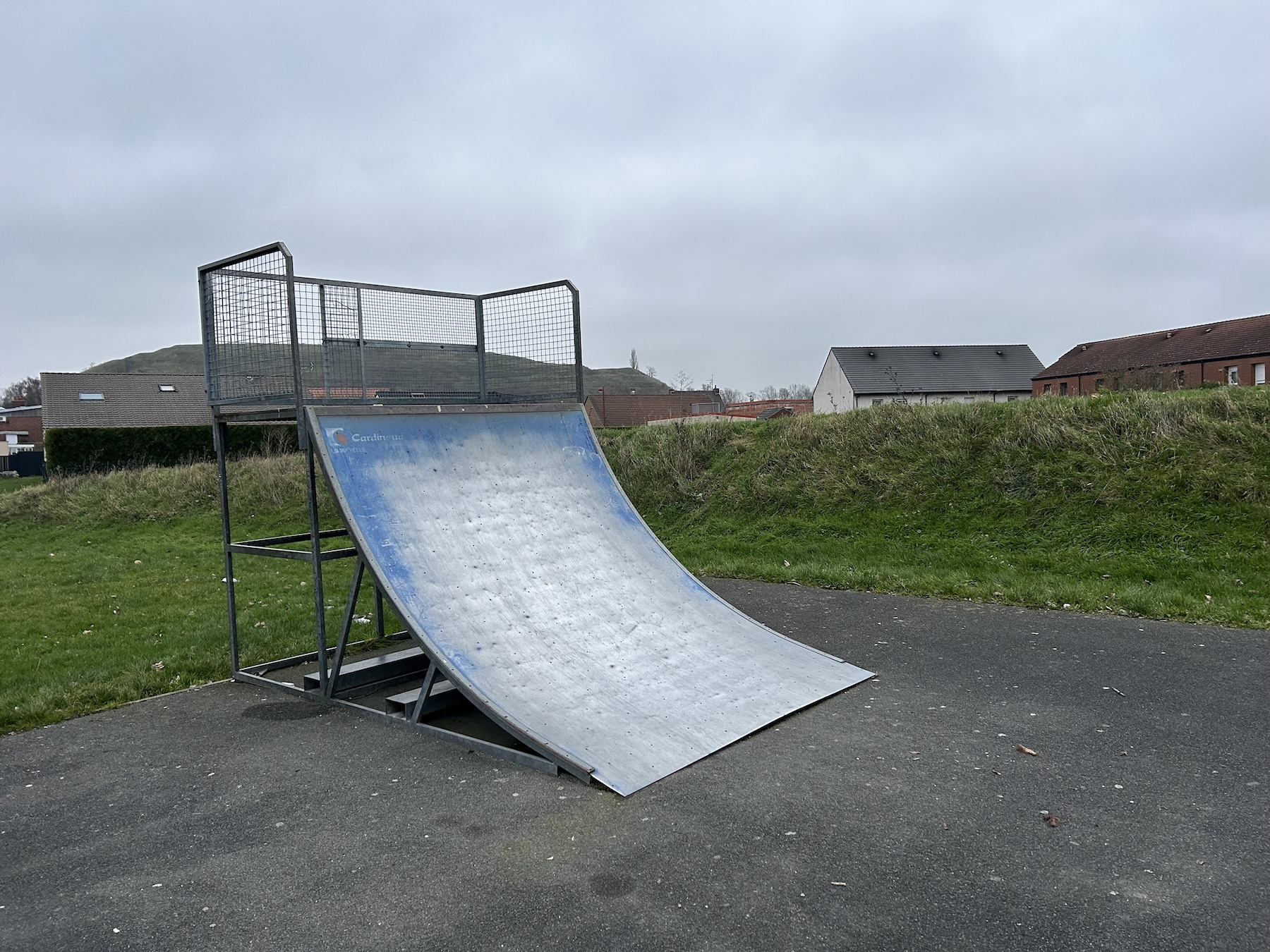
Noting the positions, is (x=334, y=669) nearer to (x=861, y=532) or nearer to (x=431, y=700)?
(x=431, y=700)

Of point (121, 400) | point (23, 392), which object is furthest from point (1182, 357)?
point (23, 392)

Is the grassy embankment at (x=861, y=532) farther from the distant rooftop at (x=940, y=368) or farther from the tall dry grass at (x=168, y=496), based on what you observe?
the distant rooftop at (x=940, y=368)

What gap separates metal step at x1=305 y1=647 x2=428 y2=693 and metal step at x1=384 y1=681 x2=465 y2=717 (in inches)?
18.2

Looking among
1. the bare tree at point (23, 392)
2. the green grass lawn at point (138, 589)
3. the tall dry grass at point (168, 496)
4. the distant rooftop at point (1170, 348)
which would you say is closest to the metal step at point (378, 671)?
the green grass lawn at point (138, 589)

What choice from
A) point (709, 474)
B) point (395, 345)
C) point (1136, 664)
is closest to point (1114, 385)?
point (709, 474)

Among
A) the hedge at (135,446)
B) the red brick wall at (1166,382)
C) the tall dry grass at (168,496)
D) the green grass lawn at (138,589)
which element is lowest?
the green grass lawn at (138,589)

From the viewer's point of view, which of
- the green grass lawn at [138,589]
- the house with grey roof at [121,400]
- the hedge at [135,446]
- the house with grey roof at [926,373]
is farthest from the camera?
the house with grey roof at [926,373]

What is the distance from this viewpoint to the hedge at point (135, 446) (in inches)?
936

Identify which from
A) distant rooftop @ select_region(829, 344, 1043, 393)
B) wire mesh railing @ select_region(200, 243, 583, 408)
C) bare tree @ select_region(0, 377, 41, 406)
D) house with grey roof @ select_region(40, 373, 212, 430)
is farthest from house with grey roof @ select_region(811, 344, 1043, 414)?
bare tree @ select_region(0, 377, 41, 406)

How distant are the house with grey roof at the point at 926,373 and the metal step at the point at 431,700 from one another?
4729cm

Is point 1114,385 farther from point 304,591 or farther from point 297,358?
point 297,358

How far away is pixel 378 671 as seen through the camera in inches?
229

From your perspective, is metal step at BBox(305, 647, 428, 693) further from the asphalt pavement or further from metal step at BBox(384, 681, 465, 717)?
metal step at BBox(384, 681, 465, 717)

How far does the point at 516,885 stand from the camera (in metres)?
3.18
